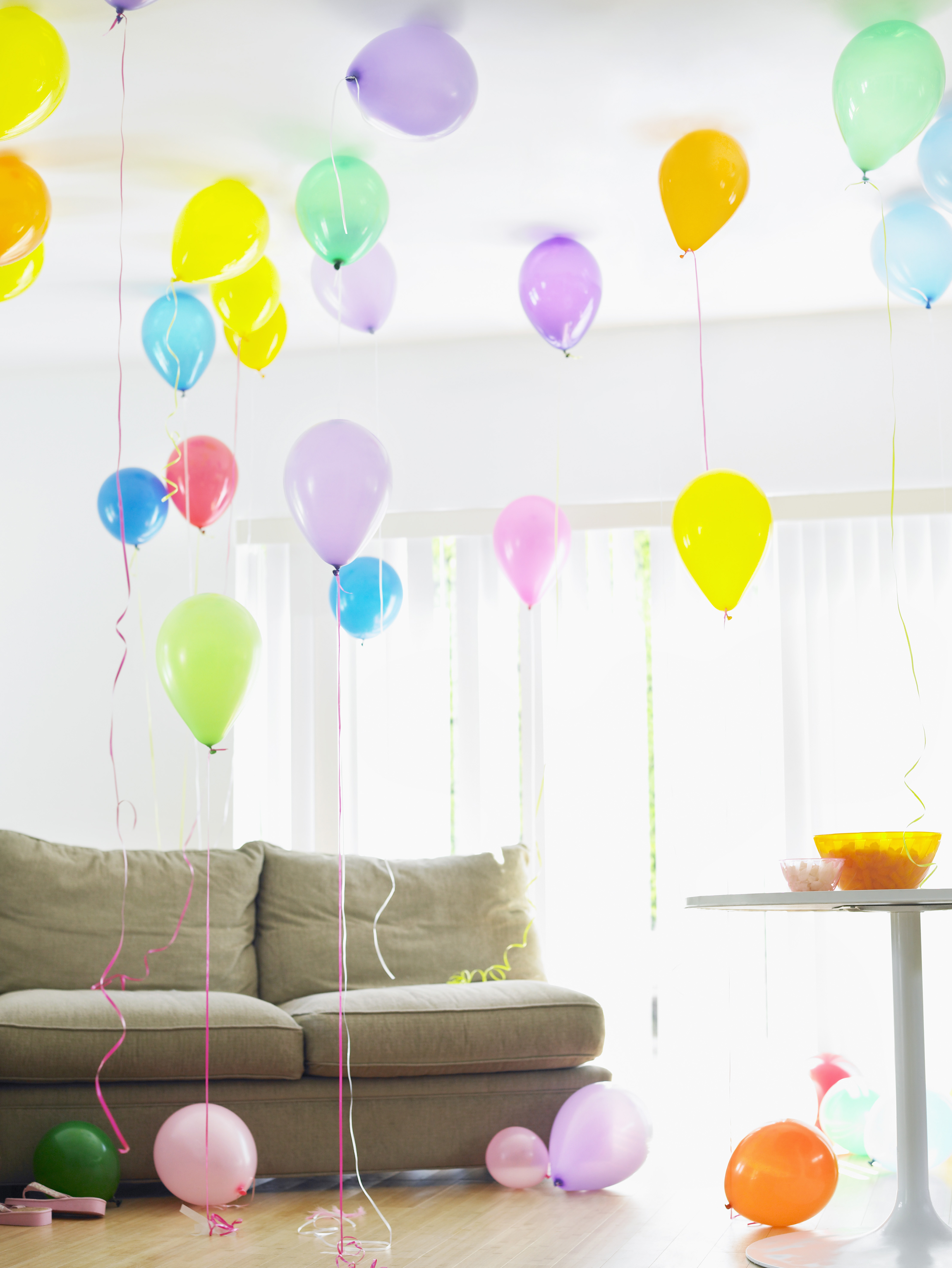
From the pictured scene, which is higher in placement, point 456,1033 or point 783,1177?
point 456,1033

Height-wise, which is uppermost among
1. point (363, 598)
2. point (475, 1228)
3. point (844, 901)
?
point (363, 598)

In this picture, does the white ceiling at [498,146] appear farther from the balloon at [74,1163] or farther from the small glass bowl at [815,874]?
the balloon at [74,1163]

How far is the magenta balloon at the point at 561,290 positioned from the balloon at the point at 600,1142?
6.34 feet

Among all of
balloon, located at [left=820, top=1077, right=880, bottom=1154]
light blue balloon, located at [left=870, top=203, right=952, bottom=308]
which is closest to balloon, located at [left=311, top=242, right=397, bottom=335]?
light blue balloon, located at [left=870, top=203, right=952, bottom=308]

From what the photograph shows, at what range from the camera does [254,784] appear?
4633 mm

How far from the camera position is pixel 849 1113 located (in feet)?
11.1

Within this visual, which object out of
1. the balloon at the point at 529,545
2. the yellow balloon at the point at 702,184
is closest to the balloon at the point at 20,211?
the yellow balloon at the point at 702,184

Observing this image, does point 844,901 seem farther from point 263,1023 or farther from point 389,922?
point 389,922

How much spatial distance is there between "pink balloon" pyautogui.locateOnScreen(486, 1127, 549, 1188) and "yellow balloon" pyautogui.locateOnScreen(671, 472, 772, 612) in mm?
1326

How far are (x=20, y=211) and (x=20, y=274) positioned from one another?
0.89 feet

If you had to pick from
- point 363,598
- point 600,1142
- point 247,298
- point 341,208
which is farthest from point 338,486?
point 600,1142

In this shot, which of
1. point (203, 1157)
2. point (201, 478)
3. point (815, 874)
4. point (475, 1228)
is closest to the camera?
point (815, 874)

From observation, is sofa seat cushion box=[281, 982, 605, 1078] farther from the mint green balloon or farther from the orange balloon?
the mint green balloon

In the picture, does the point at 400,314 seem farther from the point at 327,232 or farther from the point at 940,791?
the point at 940,791
